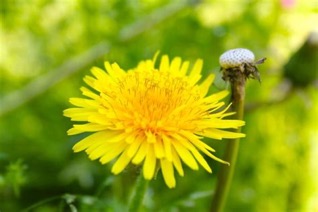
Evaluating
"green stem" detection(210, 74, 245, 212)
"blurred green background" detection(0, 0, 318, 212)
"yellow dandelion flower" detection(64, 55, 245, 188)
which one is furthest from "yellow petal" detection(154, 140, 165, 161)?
"blurred green background" detection(0, 0, 318, 212)

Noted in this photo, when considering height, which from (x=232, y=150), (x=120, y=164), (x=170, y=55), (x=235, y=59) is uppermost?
(x=170, y=55)

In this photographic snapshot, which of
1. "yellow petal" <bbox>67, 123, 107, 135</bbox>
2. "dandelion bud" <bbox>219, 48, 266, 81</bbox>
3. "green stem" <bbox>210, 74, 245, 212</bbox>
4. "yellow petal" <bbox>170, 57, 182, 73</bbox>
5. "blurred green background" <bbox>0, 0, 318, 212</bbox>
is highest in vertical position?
"blurred green background" <bbox>0, 0, 318, 212</bbox>

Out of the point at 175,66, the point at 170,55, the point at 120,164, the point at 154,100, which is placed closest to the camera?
the point at 120,164

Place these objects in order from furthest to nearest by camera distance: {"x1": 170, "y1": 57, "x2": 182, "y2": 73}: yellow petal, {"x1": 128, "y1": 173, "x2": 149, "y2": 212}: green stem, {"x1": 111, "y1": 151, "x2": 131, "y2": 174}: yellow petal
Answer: {"x1": 170, "y1": 57, "x2": 182, "y2": 73}: yellow petal
{"x1": 128, "y1": 173, "x2": 149, "y2": 212}: green stem
{"x1": 111, "y1": 151, "x2": 131, "y2": 174}: yellow petal

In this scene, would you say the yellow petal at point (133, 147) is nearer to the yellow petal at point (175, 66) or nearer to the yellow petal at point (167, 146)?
the yellow petal at point (167, 146)

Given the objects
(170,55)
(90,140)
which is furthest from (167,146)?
(170,55)

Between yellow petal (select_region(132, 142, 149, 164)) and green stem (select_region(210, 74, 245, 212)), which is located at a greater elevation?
green stem (select_region(210, 74, 245, 212))

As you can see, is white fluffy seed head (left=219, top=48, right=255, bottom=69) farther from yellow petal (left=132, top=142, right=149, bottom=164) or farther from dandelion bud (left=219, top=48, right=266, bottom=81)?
yellow petal (left=132, top=142, right=149, bottom=164)

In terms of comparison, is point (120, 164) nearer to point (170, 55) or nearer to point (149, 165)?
point (149, 165)
